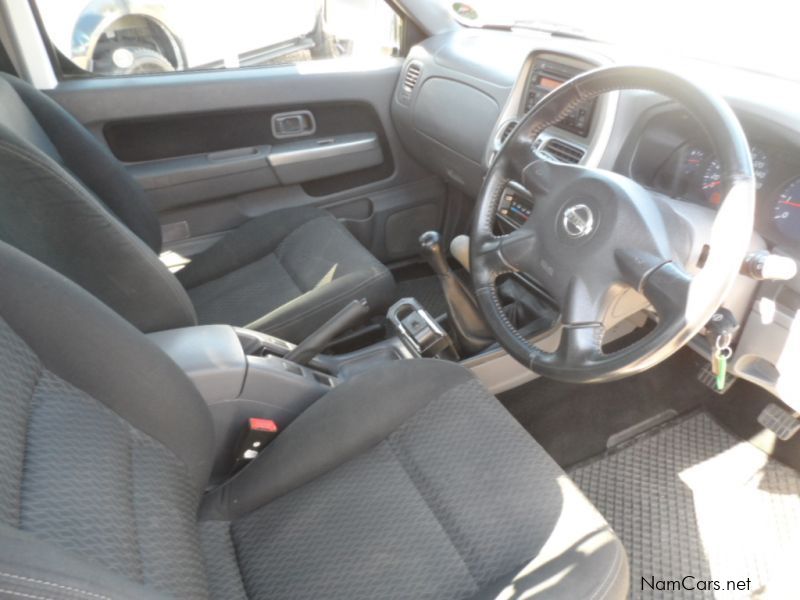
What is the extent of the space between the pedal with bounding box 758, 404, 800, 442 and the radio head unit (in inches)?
34.3

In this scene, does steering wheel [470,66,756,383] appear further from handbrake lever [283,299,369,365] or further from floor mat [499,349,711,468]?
floor mat [499,349,711,468]

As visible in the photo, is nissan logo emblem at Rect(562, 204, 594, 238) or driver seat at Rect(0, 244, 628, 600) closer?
driver seat at Rect(0, 244, 628, 600)

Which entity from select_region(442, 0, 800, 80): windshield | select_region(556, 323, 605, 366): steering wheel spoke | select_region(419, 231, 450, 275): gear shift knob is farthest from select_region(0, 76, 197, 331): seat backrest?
select_region(442, 0, 800, 80): windshield

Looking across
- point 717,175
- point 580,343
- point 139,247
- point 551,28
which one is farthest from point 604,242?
point 551,28

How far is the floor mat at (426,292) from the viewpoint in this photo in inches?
82.4

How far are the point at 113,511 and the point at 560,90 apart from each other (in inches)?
36.6

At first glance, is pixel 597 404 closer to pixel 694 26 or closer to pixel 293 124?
pixel 694 26

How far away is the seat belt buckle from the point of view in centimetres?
110

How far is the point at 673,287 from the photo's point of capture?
0.92 metres

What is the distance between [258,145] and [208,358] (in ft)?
3.65

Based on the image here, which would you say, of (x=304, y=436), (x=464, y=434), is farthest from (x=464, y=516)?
(x=304, y=436)

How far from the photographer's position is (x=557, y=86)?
1.43 m

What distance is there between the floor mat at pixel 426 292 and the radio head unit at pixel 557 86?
0.74m

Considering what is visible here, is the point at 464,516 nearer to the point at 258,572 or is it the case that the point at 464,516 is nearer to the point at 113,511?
the point at 258,572
